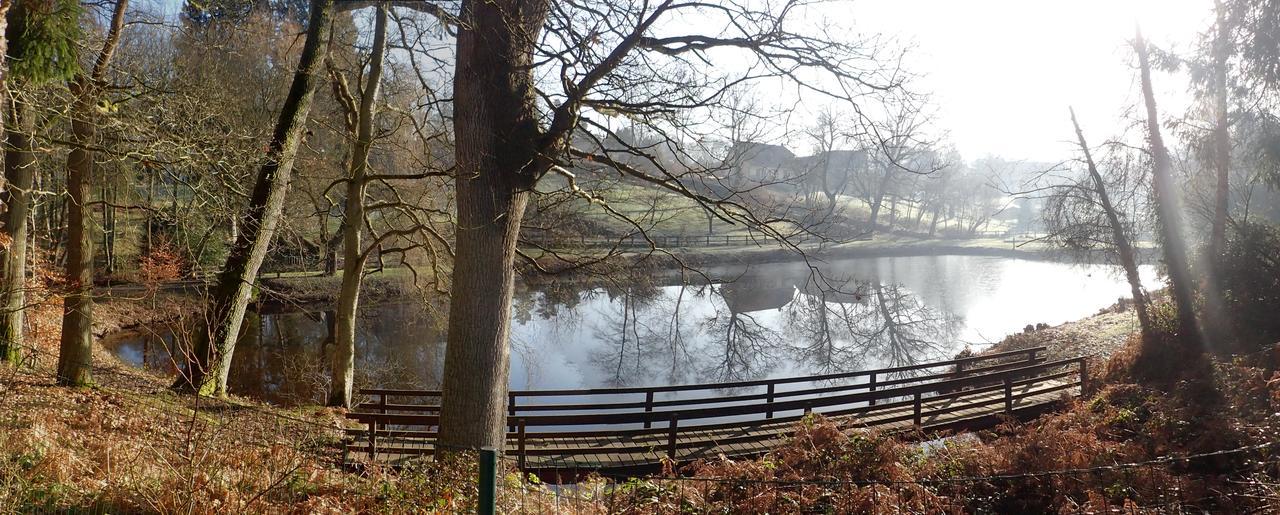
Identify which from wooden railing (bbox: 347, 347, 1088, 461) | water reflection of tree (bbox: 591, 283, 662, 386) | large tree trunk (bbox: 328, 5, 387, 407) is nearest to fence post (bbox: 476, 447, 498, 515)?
wooden railing (bbox: 347, 347, 1088, 461)

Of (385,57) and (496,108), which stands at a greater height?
(385,57)

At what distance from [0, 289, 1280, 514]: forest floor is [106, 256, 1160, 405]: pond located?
12.5 feet

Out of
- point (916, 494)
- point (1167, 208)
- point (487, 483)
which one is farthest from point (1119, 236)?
point (487, 483)

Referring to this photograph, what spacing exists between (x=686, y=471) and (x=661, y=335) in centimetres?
1158

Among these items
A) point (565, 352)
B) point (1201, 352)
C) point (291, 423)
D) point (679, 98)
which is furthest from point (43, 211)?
point (1201, 352)

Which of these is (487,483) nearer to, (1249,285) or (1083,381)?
(1083,381)

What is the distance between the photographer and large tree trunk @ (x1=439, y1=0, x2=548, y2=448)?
6152 mm

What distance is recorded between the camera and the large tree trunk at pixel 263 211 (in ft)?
32.6

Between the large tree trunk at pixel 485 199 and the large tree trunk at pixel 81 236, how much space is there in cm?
544

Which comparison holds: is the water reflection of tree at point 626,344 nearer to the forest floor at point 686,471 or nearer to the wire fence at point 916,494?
the forest floor at point 686,471

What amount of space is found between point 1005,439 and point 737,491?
5.69 meters

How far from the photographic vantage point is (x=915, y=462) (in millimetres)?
8164

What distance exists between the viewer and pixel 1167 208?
15508 mm

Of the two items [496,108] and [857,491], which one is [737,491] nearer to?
[857,491]
